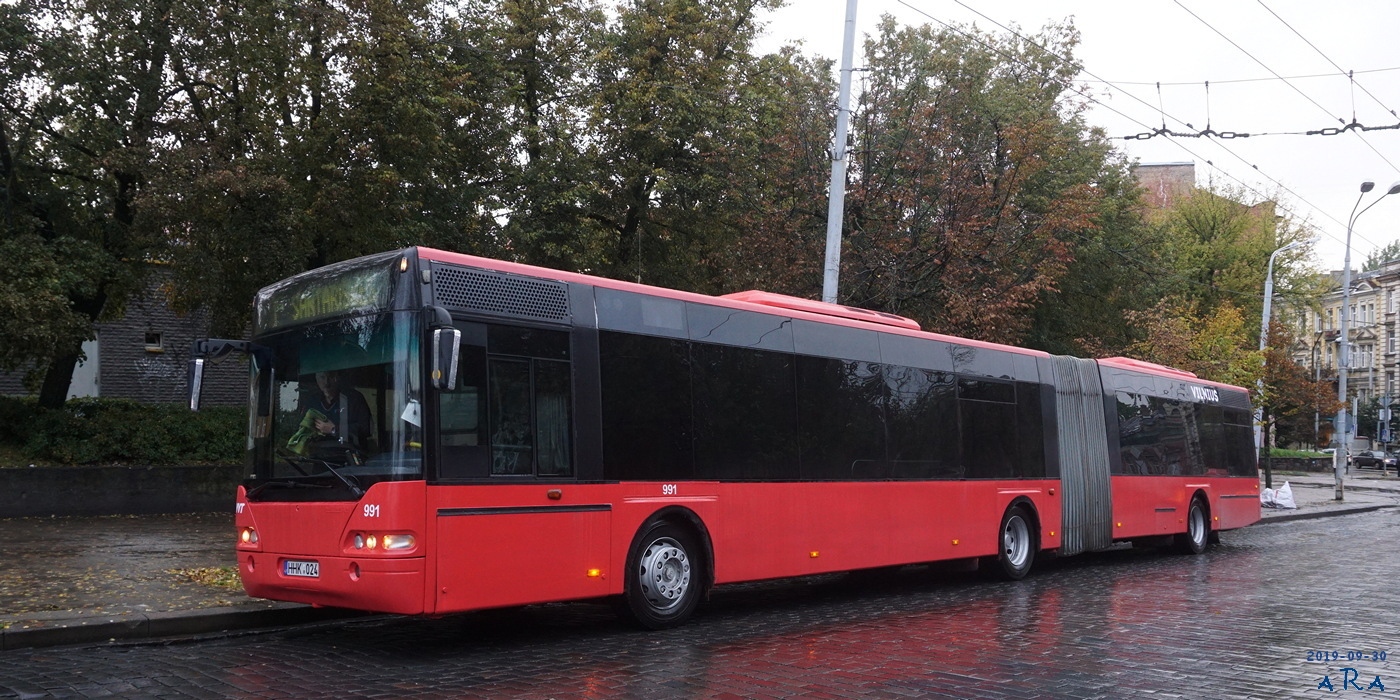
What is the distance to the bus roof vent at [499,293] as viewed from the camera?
8.95 m

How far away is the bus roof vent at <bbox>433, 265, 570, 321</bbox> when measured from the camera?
895cm

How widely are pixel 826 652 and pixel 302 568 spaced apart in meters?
4.06

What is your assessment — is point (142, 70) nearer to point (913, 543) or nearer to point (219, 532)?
point (219, 532)

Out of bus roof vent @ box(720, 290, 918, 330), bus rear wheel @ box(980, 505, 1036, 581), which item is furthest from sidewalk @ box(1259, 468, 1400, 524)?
bus roof vent @ box(720, 290, 918, 330)

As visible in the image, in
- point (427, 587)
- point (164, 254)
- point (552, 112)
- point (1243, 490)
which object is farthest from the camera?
point (552, 112)

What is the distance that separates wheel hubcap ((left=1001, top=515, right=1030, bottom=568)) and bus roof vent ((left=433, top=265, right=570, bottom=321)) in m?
8.41

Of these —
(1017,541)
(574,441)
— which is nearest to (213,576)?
(574,441)

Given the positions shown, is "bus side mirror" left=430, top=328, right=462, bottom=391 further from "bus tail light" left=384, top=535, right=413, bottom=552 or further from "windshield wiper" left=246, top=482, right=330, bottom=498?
"windshield wiper" left=246, top=482, right=330, bottom=498

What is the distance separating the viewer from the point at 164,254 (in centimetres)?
1983

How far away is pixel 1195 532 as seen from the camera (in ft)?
67.4

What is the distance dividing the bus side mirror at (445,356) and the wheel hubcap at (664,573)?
2.91 m

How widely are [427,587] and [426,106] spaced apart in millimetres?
13916

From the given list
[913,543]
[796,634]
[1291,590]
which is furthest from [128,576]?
[1291,590]

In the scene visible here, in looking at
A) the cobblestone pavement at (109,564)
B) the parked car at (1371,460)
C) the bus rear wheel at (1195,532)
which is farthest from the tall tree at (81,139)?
the parked car at (1371,460)
